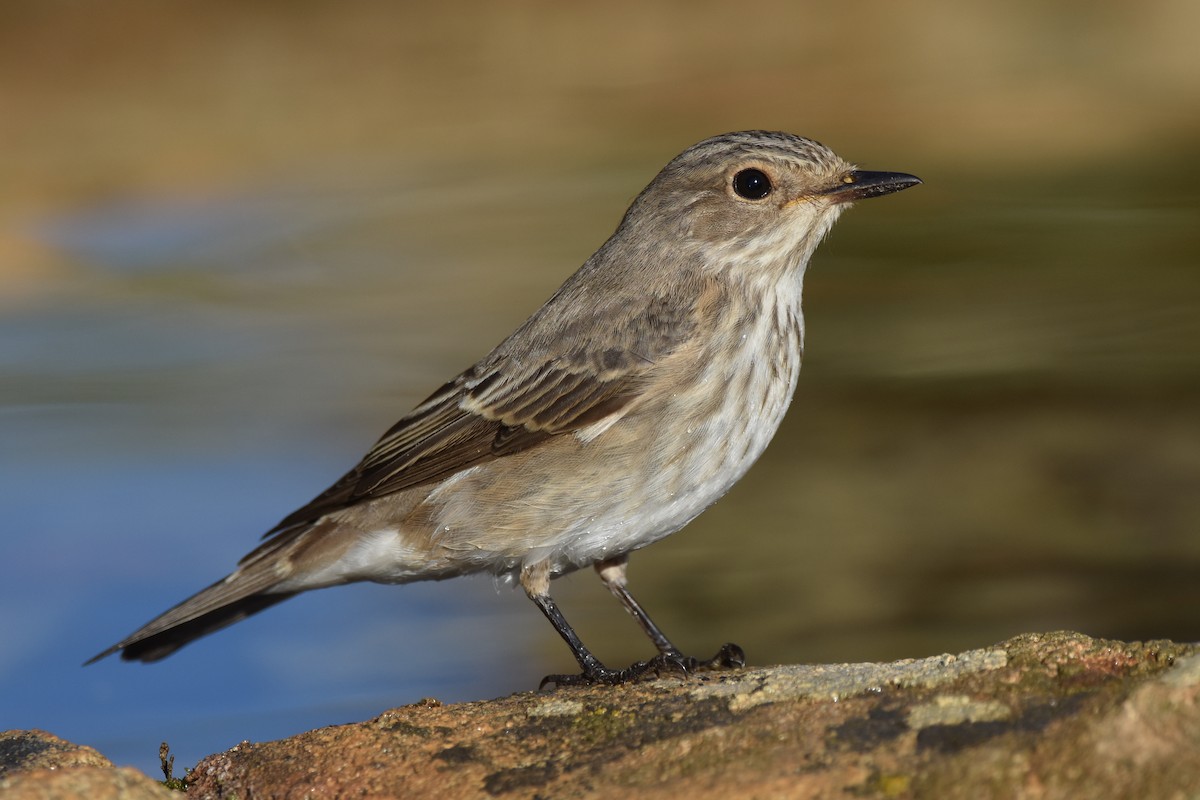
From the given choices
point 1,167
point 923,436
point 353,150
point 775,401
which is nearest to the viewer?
point 775,401

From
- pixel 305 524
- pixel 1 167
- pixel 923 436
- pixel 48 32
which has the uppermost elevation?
pixel 48 32

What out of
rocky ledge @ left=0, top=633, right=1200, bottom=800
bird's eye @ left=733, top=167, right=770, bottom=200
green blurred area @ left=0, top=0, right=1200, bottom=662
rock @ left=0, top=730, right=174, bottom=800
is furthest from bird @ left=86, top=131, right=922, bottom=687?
green blurred area @ left=0, top=0, right=1200, bottom=662

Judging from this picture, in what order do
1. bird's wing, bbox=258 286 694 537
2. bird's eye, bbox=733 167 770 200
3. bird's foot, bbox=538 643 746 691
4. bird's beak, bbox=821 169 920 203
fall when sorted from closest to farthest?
→ bird's foot, bbox=538 643 746 691 < bird's wing, bbox=258 286 694 537 < bird's beak, bbox=821 169 920 203 < bird's eye, bbox=733 167 770 200

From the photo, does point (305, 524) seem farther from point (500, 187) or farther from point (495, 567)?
point (500, 187)

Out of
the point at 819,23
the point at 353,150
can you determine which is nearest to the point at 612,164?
the point at 353,150

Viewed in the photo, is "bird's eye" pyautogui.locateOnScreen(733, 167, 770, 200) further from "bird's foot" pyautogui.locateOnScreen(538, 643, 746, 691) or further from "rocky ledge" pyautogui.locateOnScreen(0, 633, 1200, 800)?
"rocky ledge" pyautogui.locateOnScreen(0, 633, 1200, 800)

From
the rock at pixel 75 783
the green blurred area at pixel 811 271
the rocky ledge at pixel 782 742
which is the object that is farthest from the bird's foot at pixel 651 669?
the green blurred area at pixel 811 271
